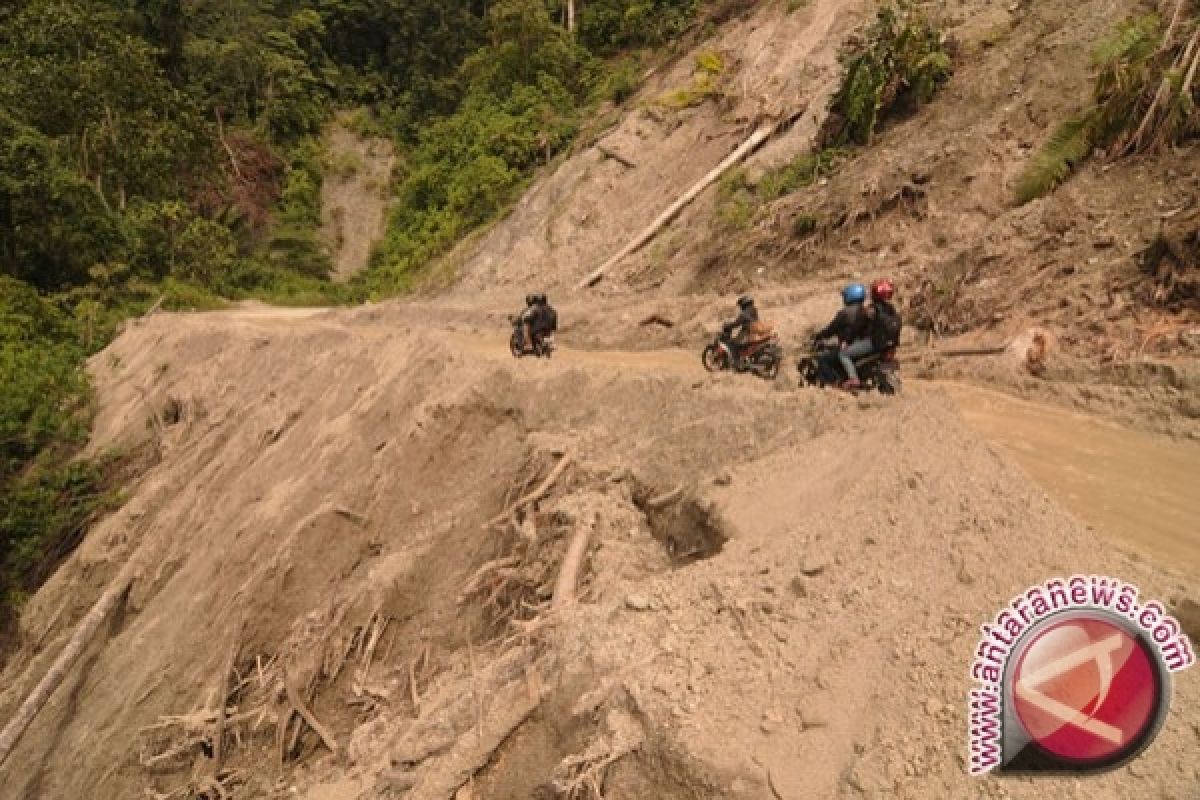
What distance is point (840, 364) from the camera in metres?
7.39

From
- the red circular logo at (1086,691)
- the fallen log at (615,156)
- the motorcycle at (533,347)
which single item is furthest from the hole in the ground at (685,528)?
the fallen log at (615,156)

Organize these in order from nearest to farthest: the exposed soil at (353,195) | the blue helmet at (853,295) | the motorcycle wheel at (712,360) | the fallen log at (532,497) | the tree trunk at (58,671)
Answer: the fallen log at (532,497) < the blue helmet at (853,295) < the tree trunk at (58,671) < the motorcycle wheel at (712,360) < the exposed soil at (353,195)

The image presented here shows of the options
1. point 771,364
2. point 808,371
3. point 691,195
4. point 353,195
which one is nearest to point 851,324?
point 808,371

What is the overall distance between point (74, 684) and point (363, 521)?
4.49 meters

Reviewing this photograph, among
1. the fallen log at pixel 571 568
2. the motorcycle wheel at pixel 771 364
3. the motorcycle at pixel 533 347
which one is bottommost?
the motorcycle wheel at pixel 771 364

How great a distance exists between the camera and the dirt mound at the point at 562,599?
3.09 metres

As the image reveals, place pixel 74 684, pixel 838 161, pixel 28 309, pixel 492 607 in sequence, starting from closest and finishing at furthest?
pixel 492 607
pixel 74 684
pixel 838 161
pixel 28 309

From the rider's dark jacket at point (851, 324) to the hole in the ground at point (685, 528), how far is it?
120 inches

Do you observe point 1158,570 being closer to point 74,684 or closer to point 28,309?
point 74,684

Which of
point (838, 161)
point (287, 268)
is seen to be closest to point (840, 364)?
point (838, 161)

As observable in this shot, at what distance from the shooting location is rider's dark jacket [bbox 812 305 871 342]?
719cm

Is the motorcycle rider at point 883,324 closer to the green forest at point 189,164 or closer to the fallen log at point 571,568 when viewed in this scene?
the fallen log at point 571,568

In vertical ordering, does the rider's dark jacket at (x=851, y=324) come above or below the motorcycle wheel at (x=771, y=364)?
above

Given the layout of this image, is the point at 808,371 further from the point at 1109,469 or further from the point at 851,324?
the point at 1109,469
